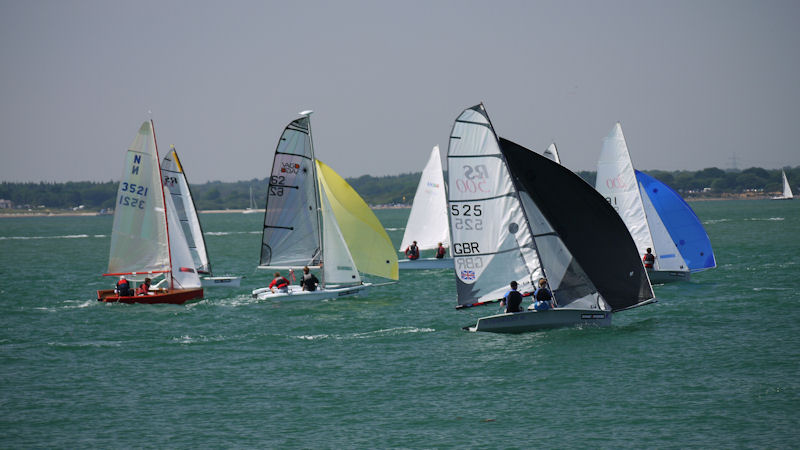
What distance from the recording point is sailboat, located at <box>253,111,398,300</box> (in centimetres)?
3712

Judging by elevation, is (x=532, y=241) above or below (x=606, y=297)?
above

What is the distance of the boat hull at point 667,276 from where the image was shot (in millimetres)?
39406

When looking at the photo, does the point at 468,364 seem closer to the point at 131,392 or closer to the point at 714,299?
the point at 131,392

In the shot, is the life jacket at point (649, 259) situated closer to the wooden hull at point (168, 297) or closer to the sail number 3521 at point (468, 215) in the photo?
the sail number 3521 at point (468, 215)

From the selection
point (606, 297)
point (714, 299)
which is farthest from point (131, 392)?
point (714, 299)

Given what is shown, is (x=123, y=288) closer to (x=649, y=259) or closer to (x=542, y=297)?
(x=542, y=297)

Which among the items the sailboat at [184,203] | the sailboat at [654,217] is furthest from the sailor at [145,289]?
the sailboat at [654,217]

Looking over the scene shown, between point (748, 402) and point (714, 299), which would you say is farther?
point (714, 299)

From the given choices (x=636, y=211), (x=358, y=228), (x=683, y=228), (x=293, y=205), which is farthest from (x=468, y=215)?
(x=683, y=228)

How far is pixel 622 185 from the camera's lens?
131 feet

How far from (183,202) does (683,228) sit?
24960mm

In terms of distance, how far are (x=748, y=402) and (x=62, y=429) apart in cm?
1576

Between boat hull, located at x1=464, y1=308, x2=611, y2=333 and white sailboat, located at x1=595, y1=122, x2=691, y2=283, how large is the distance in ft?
42.5

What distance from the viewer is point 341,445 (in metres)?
18.3
